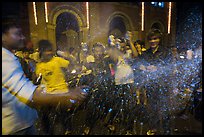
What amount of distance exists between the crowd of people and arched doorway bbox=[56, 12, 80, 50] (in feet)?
5.58

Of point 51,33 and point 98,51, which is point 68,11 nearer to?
point 51,33

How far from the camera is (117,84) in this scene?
145 inches

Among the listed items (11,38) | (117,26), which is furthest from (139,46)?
(117,26)

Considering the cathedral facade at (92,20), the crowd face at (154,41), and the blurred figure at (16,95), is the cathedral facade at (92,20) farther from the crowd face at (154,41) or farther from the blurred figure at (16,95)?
the blurred figure at (16,95)

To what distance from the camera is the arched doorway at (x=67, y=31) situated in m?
6.52

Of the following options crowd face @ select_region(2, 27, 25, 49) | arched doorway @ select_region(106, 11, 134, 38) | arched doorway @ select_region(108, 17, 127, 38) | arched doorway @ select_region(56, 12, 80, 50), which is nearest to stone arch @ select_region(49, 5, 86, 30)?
arched doorway @ select_region(56, 12, 80, 50)

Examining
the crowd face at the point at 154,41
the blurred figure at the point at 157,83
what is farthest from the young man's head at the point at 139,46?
the crowd face at the point at 154,41

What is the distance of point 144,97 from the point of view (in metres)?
3.88

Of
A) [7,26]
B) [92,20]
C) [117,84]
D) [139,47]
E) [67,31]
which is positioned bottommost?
[117,84]

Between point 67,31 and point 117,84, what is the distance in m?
4.32

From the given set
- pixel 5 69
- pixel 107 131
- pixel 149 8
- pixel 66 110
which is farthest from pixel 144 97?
pixel 149 8

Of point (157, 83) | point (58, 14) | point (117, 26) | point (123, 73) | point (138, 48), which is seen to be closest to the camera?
point (123, 73)

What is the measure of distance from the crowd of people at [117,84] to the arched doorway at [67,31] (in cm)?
170

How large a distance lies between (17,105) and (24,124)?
216mm
